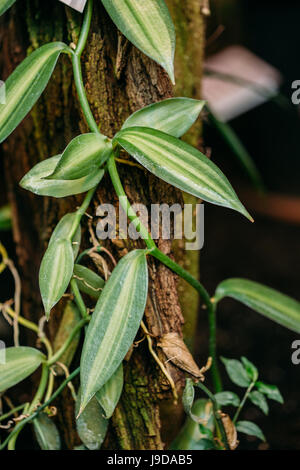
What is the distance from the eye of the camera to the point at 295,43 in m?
1.83

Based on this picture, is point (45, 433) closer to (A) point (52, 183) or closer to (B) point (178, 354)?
(B) point (178, 354)

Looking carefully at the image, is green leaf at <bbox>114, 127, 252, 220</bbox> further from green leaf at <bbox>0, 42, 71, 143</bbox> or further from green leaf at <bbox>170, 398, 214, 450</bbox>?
green leaf at <bbox>170, 398, 214, 450</bbox>

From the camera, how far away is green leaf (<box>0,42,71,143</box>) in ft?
1.84

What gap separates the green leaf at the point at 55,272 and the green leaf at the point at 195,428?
0.34 m

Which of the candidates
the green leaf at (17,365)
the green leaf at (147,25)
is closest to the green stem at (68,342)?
the green leaf at (17,365)

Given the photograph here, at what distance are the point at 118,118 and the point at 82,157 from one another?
4.9 inches

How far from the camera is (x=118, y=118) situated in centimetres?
62

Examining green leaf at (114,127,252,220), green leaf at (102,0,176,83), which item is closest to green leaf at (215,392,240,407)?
green leaf at (114,127,252,220)

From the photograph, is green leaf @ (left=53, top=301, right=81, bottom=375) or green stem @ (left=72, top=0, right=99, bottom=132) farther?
green leaf @ (left=53, top=301, right=81, bottom=375)

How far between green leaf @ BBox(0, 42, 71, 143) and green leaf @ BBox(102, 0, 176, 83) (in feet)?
0.29

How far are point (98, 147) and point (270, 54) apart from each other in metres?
1.59

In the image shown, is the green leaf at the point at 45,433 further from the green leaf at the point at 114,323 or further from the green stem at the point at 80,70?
the green stem at the point at 80,70

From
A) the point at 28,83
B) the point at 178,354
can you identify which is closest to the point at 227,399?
the point at 178,354

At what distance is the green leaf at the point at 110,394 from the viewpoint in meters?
0.58
